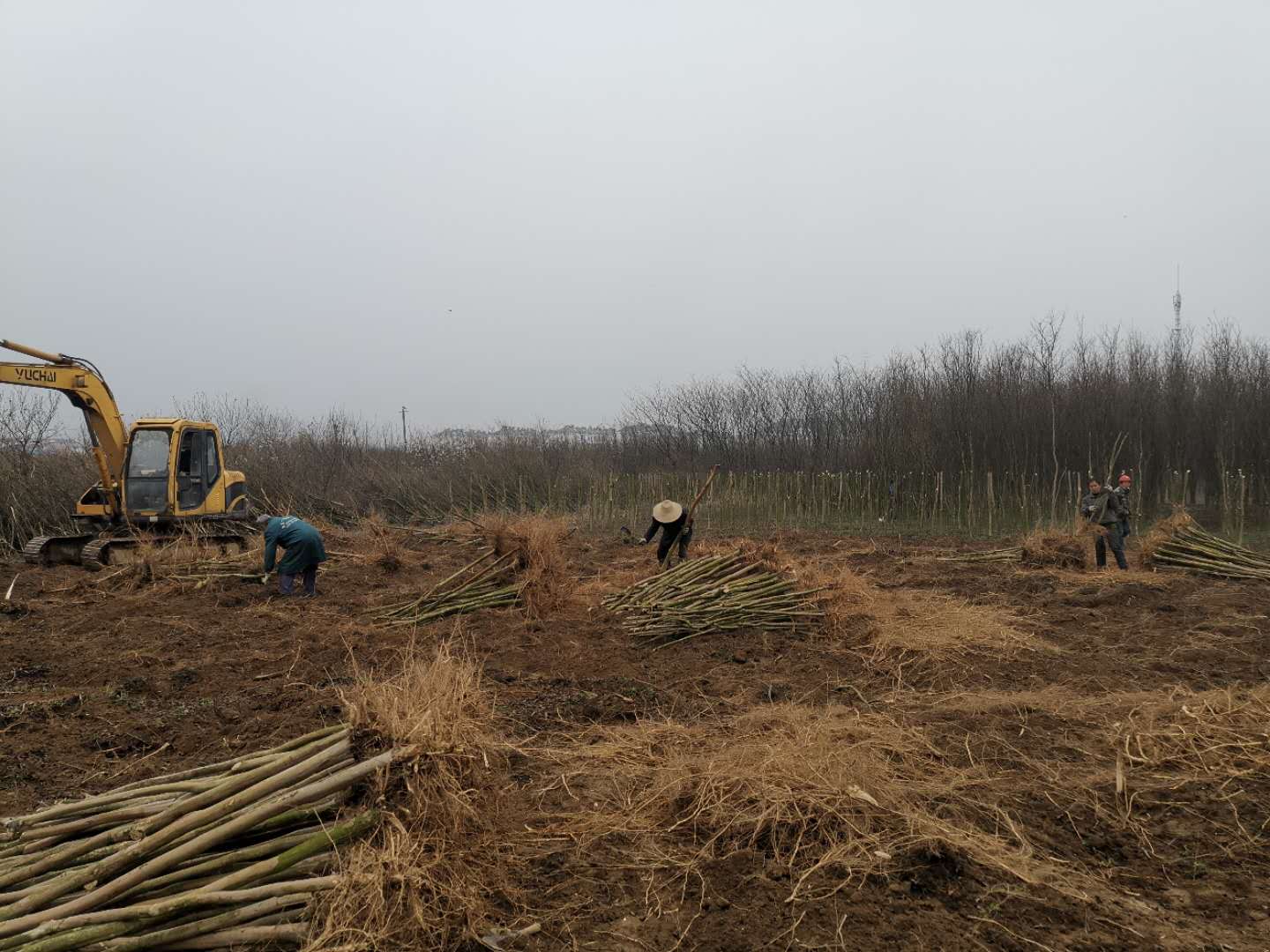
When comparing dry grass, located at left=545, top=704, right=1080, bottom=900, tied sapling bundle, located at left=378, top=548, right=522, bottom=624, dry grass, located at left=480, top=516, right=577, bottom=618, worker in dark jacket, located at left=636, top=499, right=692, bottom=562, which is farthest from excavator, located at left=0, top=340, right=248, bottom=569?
→ dry grass, located at left=545, top=704, right=1080, bottom=900

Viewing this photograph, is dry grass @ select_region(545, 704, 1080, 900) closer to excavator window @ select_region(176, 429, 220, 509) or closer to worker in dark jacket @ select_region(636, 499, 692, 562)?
worker in dark jacket @ select_region(636, 499, 692, 562)

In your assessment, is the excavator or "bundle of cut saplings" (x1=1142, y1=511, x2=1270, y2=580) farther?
the excavator

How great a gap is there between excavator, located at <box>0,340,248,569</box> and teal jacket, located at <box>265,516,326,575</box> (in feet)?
11.3

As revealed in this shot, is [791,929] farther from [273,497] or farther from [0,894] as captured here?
[273,497]

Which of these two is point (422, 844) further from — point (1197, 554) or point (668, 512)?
point (1197, 554)

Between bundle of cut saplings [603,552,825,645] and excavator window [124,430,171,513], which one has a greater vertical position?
excavator window [124,430,171,513]

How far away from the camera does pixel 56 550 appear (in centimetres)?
1297

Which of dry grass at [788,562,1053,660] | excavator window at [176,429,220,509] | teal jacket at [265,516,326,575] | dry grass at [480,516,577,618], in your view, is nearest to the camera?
dry grass at [788,562,1053,660]

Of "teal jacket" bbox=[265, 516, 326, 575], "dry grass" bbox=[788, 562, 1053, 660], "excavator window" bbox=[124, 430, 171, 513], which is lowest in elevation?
"dry grass" bbox=[788, 562, 1053, 660]

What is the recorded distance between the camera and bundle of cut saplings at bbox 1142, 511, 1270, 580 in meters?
10.8

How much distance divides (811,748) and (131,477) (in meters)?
12.4

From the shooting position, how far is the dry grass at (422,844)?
8.38ft

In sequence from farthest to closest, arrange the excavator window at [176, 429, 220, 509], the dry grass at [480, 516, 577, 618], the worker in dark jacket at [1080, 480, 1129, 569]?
the excavator window at [176, 429, 220, 509] < the worker in dark jacket at [1080, 480, 1129, 569] < the dry grass at [480, 516, 577, 618]

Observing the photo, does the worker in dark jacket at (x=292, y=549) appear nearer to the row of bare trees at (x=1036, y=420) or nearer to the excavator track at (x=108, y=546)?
the excavator track at (x=108, y=546)
